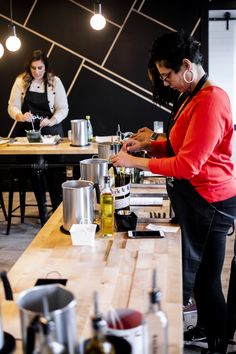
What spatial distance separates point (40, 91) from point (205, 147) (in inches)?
127

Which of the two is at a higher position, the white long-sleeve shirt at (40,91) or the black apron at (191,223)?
the white long-sleeve shirt at (40,91)

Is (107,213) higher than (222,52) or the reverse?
the reverse

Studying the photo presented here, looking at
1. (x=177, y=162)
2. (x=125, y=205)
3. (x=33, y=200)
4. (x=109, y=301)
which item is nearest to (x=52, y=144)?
(x=33, y=200)

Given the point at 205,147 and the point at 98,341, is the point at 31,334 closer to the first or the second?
the point at 98,341

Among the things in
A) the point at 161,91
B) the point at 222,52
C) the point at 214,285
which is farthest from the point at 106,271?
the point at 222,52

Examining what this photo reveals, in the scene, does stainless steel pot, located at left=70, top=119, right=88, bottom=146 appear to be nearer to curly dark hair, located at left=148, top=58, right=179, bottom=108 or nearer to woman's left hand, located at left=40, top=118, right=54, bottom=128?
woman's left hand, located at left=40, top=118, right=54, bottom=128

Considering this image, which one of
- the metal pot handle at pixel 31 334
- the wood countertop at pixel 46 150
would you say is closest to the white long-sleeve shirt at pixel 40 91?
the wood countertop at pixel 46 150

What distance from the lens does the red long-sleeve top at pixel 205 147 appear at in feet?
6.50

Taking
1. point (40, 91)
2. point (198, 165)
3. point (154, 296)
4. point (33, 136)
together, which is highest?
point (40, 91)

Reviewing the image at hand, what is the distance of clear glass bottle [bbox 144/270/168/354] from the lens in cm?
112

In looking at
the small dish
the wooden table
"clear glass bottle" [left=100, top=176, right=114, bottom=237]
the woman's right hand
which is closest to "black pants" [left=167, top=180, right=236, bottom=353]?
the wooden table

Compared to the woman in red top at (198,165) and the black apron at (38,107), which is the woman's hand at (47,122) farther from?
the woman in red top at (198,165)

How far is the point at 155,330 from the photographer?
45.0 inches

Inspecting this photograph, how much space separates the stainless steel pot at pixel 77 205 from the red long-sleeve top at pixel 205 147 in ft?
1.02
